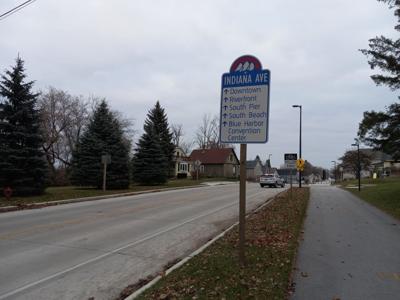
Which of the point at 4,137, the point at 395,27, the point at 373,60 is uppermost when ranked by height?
the point at 395,27

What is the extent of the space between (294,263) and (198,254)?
1925 mm

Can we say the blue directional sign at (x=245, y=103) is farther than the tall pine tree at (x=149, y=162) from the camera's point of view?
No

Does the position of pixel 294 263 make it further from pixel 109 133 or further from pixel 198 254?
pixel 109 133

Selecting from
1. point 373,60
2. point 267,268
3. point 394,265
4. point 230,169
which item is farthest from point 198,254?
point 230,169

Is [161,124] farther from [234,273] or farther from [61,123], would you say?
[234,273]

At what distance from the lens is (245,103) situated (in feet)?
21.1

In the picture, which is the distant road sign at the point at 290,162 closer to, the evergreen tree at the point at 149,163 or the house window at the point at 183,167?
the evergreen tree at the point at 149,163

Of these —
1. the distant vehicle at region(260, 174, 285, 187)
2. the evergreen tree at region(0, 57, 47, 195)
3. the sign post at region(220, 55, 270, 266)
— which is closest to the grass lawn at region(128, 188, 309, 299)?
the sign post at region(220, 55, 270, 266)

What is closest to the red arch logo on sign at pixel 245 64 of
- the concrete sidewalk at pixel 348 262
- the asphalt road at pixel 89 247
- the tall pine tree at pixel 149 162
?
the concrete sidewalk at pixel 348 262

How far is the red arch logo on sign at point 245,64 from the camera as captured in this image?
648 centimetres

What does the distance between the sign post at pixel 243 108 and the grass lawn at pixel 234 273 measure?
0.50m

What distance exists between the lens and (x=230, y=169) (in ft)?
253

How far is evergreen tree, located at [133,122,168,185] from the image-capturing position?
122 feet

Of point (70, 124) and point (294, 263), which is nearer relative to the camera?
point (294, 263)
